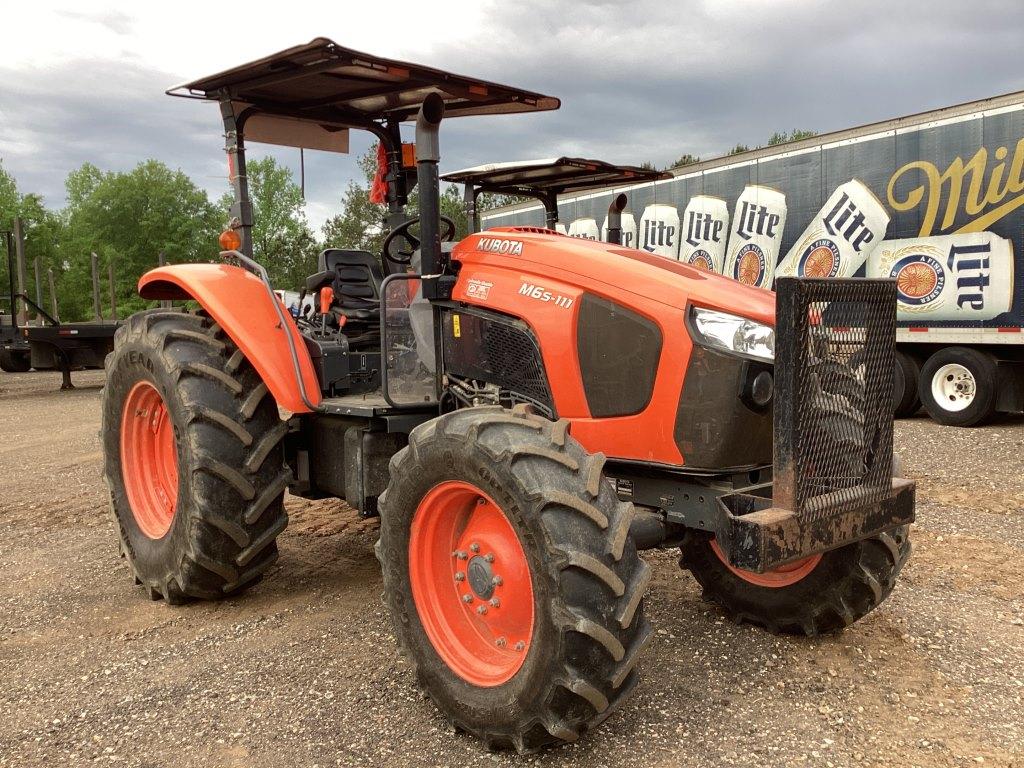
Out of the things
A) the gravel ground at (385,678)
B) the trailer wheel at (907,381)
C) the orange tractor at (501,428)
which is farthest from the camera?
the trailer wheel at (907,381)

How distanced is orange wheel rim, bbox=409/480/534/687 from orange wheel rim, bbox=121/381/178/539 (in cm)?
222

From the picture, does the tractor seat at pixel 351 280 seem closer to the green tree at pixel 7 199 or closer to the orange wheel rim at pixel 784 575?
the orange wheel rim at pixel 784 575

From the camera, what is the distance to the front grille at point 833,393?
8.96 feet

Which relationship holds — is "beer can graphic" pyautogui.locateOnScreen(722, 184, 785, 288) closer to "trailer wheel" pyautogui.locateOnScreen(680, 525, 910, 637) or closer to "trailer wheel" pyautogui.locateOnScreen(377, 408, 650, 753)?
"trailer wheel" pyautogui.locateOnScreen(680, 525, 910, 637)

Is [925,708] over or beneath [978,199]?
beneath

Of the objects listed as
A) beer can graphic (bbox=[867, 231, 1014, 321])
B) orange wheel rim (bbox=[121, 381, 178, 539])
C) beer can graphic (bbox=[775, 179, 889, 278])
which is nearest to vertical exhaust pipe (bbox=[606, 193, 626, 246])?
orange wheel rim (bbox=[121, 381, 178, 539])

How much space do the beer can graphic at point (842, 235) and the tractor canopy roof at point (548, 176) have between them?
593 cm

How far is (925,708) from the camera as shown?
3.10 meters

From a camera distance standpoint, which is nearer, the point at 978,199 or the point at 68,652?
the point at 68,652

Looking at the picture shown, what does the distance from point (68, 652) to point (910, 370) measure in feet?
31.4

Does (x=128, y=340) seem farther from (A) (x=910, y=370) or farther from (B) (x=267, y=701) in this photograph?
(A) (x=910, y=370)

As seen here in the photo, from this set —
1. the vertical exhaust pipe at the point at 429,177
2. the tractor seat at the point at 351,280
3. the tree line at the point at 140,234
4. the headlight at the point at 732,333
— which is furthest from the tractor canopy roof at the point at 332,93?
the tree line at the point at 140,234

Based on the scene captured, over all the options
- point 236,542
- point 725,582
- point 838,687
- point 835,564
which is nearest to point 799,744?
point 838,687

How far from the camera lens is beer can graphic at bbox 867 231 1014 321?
361 inches
